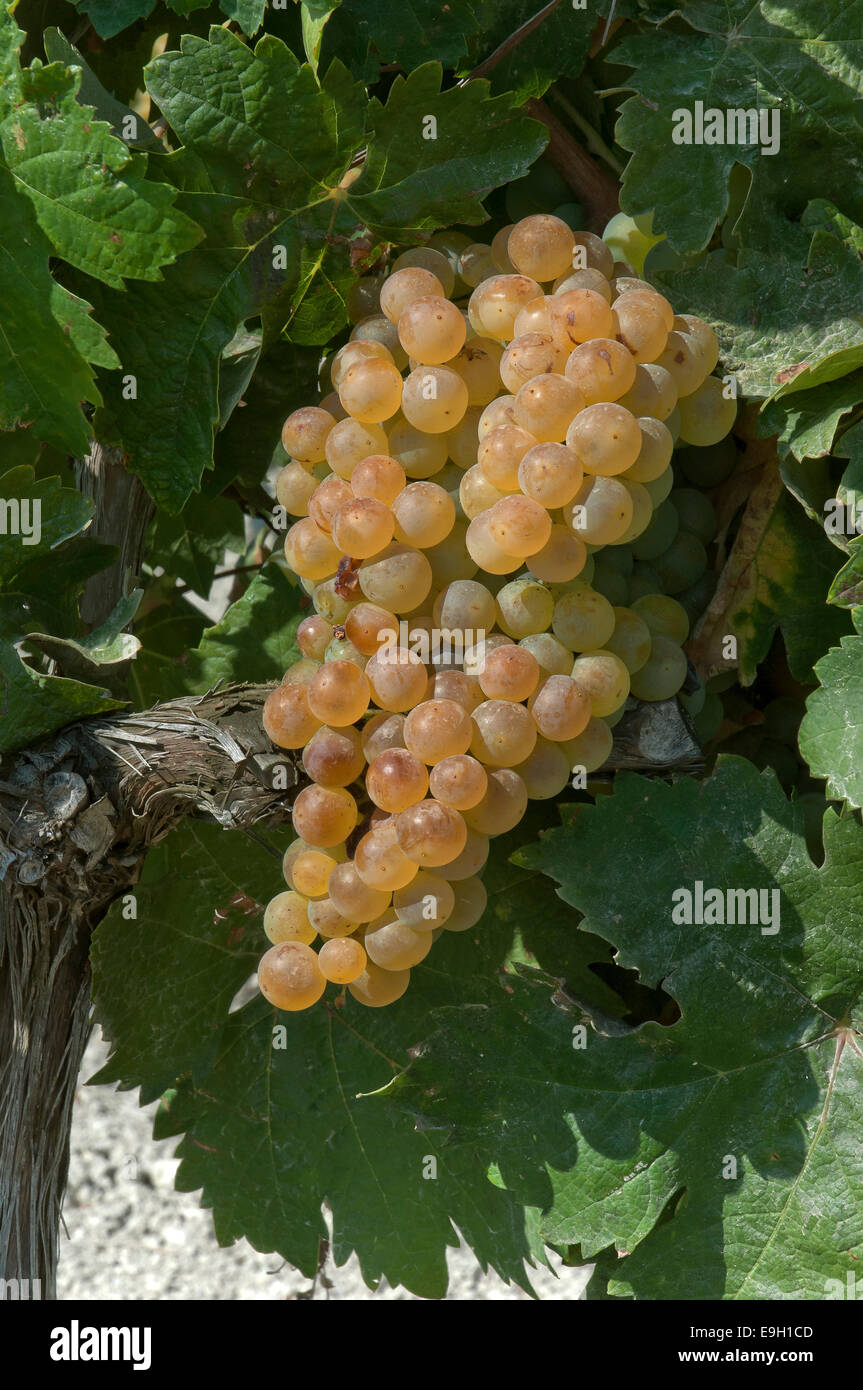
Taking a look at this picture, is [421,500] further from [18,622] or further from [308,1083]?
[308,1083]

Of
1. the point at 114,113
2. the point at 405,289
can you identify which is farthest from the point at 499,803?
the point at 114,113

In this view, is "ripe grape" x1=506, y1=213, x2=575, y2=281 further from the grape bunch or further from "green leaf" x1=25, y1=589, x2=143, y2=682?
"green leaf" x1=25, y1=589, x2=143, y2=682

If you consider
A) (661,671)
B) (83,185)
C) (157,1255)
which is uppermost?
(83,185)

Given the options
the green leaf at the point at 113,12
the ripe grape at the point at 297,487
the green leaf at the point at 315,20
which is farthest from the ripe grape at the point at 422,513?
the green leaf at the point at 113,12

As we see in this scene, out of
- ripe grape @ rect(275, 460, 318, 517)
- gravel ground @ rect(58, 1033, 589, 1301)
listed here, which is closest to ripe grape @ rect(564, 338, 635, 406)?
ripe grape @ rect(275, 460, 318, 517)

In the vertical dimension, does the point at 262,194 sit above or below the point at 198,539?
above

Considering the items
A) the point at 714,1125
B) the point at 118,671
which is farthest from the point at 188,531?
the point at 714,1125

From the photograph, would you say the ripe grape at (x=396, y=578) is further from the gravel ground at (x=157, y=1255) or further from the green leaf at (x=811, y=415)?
the gravel ground at (x=157, y=1255)

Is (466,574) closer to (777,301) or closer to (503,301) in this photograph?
(503,301)

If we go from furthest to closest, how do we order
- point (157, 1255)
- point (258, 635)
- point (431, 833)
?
point (157, 1255)
point (258, 635)
point (431, 833)
